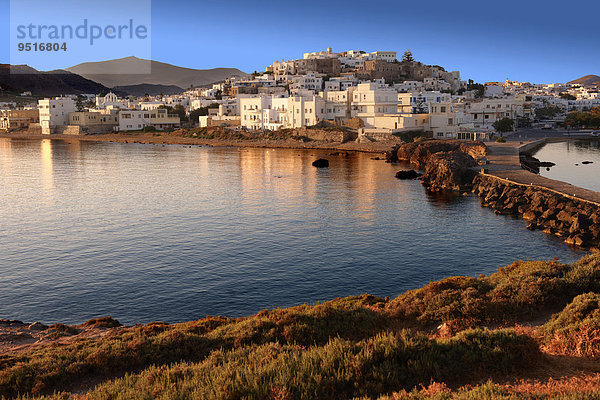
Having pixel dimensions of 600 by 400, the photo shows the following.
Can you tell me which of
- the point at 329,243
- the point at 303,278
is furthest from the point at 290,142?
the point at 303,278

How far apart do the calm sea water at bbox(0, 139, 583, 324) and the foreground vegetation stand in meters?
5.16

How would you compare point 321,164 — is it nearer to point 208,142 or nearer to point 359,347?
point 208,142

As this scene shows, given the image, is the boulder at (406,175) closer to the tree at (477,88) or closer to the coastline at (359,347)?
the coastline at (359,347)

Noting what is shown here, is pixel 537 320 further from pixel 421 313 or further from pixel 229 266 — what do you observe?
pixel 229 266

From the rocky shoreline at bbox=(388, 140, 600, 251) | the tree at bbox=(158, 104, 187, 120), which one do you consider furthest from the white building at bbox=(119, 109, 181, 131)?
the rocky shoreline at bbox=(388, 140, 600, 251)

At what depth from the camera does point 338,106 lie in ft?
334

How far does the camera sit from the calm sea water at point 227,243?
2222 centimetres

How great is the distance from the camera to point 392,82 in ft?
461

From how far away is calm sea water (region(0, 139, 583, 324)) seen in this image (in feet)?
72.9

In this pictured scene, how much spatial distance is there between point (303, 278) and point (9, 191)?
38568 mm

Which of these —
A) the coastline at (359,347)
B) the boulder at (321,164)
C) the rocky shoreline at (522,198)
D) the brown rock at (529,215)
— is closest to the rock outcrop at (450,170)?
the rocky shoreline at (522,198)

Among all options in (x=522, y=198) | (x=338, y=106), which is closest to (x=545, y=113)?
(x=338, y=106)

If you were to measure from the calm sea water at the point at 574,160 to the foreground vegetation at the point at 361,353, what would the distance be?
3982 cm

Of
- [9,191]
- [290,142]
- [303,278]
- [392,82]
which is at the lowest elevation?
[303,278]
